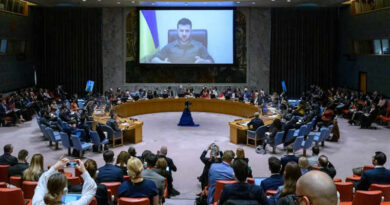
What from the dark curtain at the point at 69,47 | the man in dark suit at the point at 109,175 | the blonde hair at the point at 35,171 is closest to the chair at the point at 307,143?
the man in dark suit at the point at 109,175

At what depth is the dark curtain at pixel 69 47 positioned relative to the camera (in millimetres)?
22609

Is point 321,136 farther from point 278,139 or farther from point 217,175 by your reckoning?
point 217,175

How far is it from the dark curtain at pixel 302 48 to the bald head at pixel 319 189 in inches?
838

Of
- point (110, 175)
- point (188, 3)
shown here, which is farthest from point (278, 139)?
point (188, 3)

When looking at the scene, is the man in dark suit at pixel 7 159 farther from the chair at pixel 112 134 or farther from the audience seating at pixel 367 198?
the audience seating at pixel 367 198

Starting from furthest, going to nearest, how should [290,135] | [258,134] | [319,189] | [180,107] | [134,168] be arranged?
[180,107], [258,134], [290,135], [134,168], [319,189]

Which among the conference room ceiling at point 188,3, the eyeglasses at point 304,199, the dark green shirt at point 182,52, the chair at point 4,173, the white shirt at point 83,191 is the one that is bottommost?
the chair at point 4,173

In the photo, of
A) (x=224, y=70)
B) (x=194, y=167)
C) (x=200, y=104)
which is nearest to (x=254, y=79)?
(x=224, y=70)

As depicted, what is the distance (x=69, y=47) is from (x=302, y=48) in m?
12.0

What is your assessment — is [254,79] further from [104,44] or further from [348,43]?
[104,44]

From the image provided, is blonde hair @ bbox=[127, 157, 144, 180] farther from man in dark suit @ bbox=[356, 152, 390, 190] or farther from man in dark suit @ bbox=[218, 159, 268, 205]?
man in dark suit @ bbox=[356, 152, 390, 190]

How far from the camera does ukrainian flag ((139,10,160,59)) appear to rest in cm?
2177

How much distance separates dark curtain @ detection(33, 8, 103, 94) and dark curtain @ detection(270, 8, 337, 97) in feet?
29.9

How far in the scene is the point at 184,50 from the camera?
21.8 m
